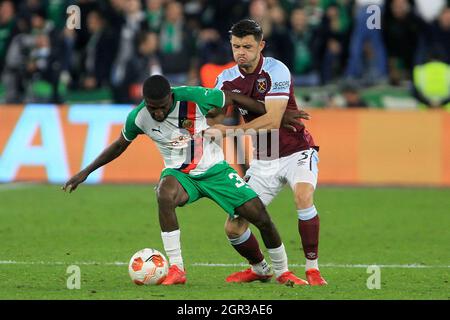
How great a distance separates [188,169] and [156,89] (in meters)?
0.80

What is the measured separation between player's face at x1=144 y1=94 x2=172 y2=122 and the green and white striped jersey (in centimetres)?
11

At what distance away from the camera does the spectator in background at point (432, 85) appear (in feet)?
60.5

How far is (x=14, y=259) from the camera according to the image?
10484mm

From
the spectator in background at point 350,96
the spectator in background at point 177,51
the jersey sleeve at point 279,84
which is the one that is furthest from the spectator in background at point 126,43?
the jersey sleeve at point 279,84

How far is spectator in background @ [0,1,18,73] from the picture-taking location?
809 inches

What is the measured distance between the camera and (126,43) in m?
19.5

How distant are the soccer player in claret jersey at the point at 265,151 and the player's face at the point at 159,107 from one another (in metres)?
0.41

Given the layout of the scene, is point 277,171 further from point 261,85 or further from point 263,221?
point 261,85

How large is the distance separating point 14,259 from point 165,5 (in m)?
10.0

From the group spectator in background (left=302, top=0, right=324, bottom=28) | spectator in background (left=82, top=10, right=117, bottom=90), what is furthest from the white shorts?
spectator in background (left=302, top=0, right=324, bottom=28)

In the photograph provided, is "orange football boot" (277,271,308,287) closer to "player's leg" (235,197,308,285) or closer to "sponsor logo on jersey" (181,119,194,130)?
"player's leg" (235,197,308,285)

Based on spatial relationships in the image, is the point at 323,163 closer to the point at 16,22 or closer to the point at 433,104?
the point at 433,104

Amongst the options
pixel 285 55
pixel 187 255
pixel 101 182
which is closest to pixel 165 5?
pixel 285 55

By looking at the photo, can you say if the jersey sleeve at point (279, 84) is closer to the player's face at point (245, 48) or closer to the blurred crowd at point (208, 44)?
the player's face at point (245, 48)
